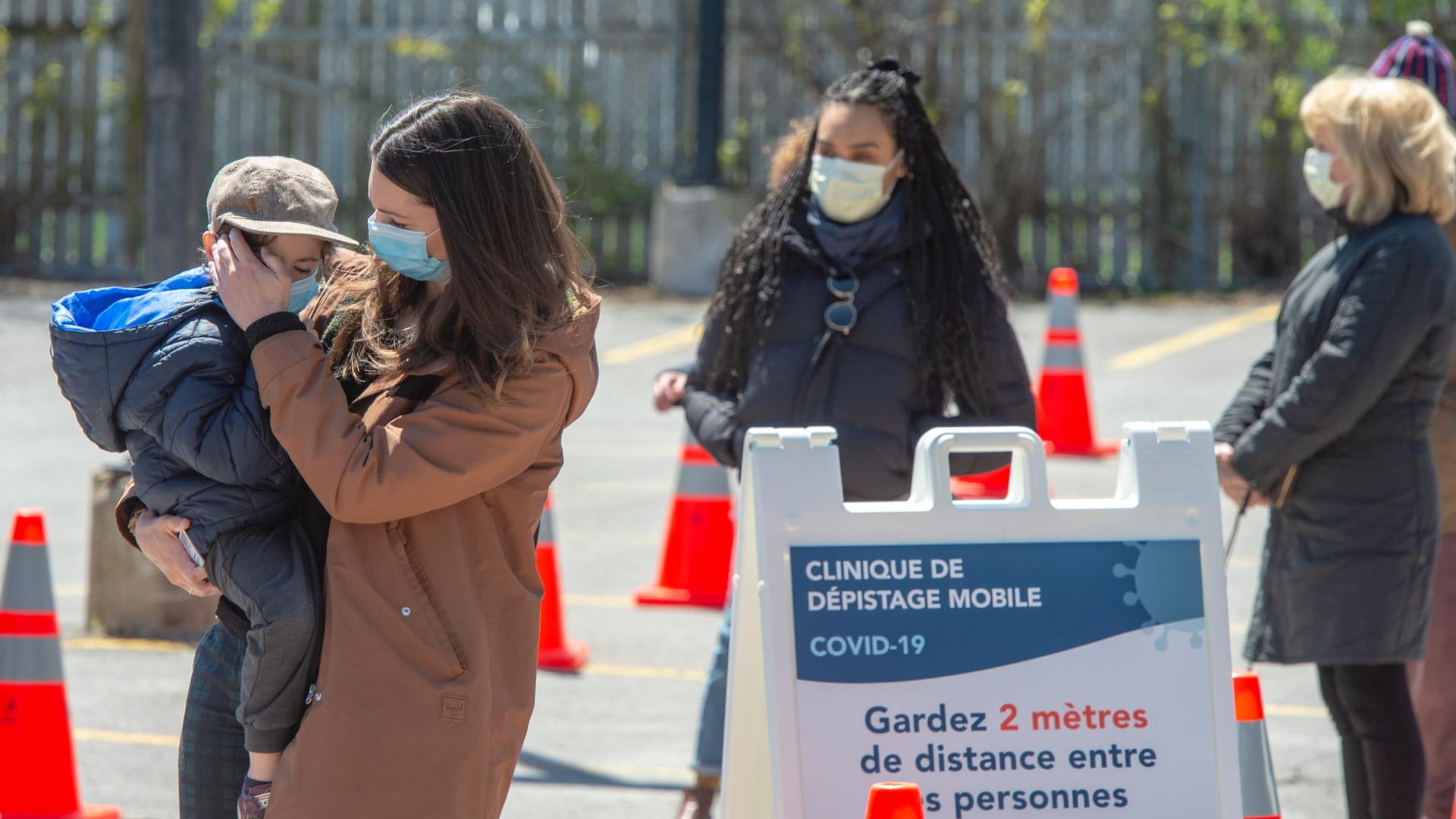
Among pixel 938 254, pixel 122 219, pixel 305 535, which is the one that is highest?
pixel 938 254

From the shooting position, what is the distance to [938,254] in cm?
391

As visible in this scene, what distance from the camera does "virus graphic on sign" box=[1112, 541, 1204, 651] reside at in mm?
2928

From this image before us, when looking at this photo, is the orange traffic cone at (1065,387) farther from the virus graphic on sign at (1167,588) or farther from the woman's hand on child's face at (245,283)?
the woman's hand on child's face at (245,283)

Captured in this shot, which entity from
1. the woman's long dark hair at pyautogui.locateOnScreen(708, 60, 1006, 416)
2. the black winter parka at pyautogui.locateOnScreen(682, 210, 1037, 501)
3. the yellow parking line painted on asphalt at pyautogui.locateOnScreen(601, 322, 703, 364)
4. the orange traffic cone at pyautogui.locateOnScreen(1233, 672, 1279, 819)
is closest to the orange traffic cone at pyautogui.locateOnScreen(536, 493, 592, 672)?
the woman's long dark hair at pyautogui.locateOnScreen(708, 60, 1006, 416)

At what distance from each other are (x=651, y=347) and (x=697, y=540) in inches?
232

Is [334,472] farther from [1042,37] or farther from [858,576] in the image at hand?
[1042,37]

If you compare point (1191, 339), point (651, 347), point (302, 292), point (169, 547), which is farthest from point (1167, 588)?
point (1191, 339)

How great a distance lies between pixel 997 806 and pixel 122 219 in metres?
14.6

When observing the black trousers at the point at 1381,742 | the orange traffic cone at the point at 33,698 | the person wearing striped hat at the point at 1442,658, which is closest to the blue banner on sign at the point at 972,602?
the black trousers at the point at 1381,742

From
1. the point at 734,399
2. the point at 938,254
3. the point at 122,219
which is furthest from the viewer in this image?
the point at 122,219

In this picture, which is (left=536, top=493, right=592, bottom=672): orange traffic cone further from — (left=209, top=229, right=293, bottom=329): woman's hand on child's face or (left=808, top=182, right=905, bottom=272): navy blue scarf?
(left=209, top=229, right=293, bottom=329): woman's hand on child's face

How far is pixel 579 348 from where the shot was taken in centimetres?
266

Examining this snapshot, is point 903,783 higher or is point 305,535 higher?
point 305,535

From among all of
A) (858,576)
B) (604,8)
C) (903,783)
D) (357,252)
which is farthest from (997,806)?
(604,8)
